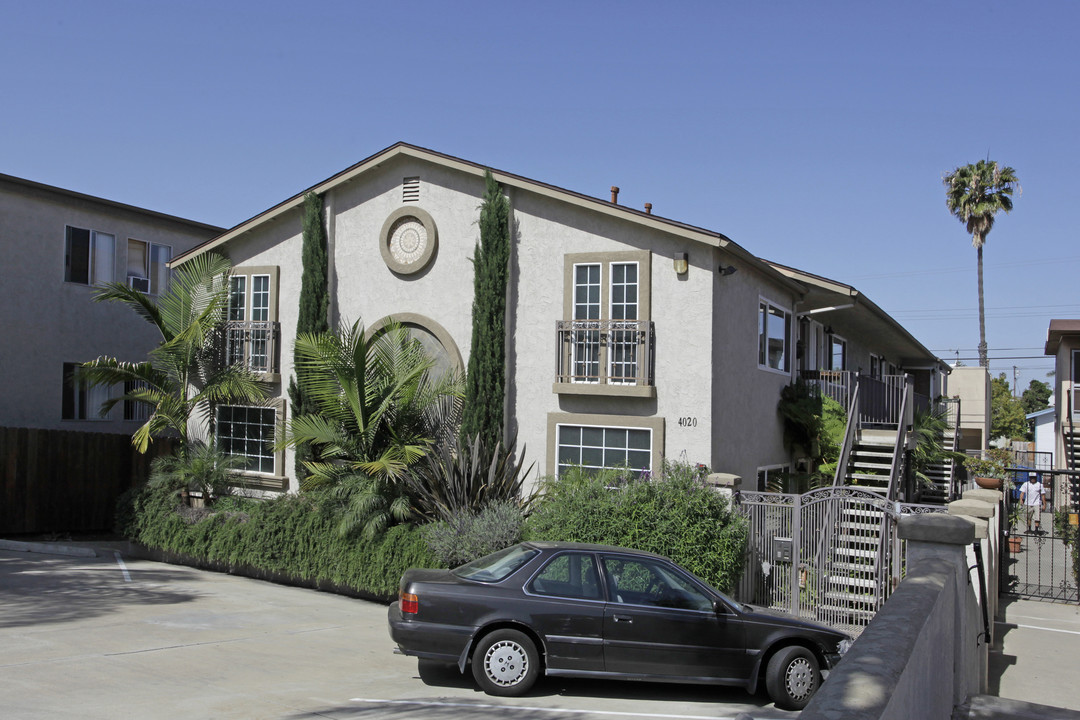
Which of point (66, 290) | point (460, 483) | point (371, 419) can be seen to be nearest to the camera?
point (460, 483)

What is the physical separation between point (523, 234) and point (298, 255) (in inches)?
202

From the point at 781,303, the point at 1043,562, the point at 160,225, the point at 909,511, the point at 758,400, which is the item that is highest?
the point at 160,225

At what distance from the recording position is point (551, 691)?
365 inches

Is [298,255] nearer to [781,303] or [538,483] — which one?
[538,483]

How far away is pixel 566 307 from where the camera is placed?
51.1 ft

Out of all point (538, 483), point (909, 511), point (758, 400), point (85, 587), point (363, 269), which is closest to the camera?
point (909, 511)

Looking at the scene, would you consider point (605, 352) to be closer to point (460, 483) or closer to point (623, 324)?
point (623, 324)

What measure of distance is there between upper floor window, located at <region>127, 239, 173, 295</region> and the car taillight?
16.5 metres

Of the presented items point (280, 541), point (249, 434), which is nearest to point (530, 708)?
point (280, 541)

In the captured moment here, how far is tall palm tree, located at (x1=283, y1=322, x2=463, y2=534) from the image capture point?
46.8 ft

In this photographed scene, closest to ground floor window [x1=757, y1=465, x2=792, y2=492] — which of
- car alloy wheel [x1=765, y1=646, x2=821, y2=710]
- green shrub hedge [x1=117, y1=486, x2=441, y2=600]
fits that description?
green shrub hedge [x1=117, y1=486, x2=441, y2=600]

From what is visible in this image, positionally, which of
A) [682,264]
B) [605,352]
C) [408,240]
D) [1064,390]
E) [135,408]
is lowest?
[135,408]

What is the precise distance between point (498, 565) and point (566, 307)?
6824 mm

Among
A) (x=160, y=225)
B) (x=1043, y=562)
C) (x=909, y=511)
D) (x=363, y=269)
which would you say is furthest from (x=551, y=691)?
(x=160, y=225)
